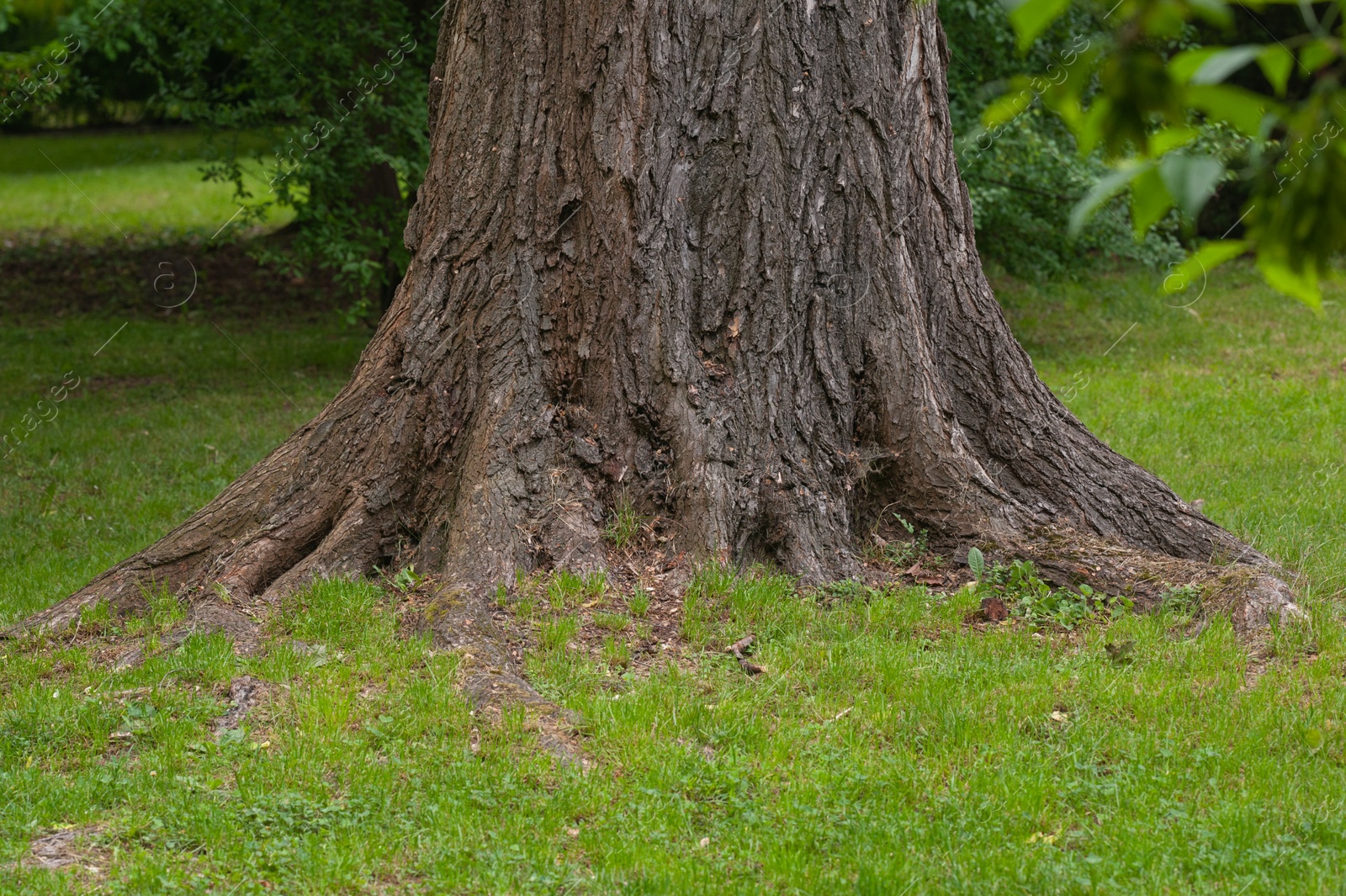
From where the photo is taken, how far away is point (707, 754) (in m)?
4.09

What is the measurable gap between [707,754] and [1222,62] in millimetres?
2964

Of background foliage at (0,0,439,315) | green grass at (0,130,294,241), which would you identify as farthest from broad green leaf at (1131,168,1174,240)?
green grass at (0,130,294,241)

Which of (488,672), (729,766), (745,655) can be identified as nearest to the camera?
(729,766)

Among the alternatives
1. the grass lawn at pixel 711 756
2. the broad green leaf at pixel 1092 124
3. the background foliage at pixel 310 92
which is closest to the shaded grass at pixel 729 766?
the grass lawn at pixel 711 756

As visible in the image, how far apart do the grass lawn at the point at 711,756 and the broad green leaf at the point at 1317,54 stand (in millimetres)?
2352

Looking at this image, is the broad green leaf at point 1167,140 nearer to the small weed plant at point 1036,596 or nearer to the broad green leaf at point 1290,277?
the broad green leaf at point 1290,277

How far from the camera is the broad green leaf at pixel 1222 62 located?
156 cm

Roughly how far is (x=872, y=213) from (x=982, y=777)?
8.58ft

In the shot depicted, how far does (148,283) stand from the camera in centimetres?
1622

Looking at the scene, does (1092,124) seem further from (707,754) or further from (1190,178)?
(707,754)

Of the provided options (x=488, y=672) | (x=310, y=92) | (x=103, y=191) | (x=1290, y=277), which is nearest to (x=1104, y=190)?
(x=1290, y=277)

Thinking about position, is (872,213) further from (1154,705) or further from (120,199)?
(120,199)

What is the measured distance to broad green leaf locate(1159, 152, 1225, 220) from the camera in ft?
5.17

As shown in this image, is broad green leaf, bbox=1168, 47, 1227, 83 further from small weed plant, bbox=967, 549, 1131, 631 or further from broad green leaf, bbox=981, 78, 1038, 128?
small weed plant, bbox=967, 549, 1131, 631
